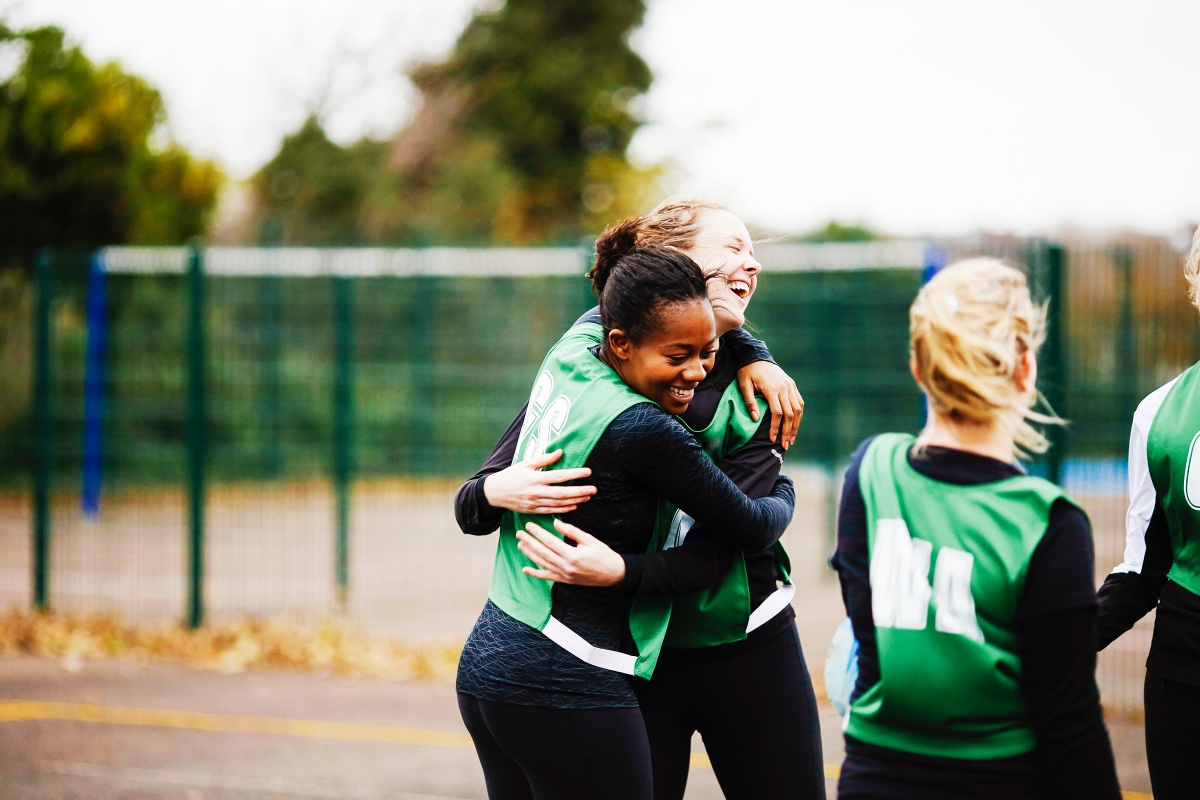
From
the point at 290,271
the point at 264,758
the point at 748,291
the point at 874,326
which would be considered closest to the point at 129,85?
the point at 290,271

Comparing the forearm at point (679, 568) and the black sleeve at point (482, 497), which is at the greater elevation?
the black sleeve at point (482, 497)

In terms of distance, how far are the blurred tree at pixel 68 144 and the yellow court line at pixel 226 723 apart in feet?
29.4

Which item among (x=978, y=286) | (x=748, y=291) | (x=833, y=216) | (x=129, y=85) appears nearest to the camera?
(x=978, y=286)

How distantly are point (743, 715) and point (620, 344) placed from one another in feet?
2.91

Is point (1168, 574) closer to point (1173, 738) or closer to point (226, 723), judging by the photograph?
point (1173, 738)

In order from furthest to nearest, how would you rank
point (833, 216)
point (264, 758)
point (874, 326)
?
point (833, 216) → point (874, 326) → point (264, 758)

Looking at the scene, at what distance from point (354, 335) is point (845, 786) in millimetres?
6625

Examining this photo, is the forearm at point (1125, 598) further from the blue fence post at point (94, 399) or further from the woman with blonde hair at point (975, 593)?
the blue fence post at point (94, 399)

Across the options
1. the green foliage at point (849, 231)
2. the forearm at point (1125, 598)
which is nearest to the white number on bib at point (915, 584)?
the forearm at point (1125, 598)

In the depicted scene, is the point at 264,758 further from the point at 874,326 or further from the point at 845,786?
the point at 874,326

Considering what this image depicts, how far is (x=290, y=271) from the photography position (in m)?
8.43

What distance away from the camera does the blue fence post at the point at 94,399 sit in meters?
8.56

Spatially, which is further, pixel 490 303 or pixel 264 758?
pixel 490 303

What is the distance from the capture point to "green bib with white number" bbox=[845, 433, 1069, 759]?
1947 millimetres
